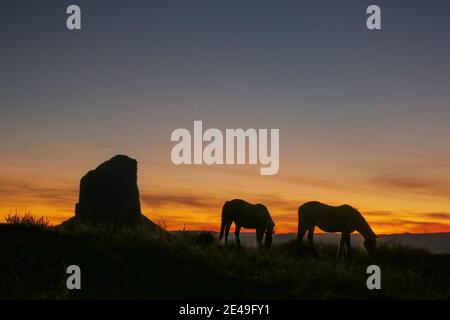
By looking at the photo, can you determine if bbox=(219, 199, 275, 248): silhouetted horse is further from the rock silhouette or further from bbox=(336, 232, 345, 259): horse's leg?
the rock silhouette

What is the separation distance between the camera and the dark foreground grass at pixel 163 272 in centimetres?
1706

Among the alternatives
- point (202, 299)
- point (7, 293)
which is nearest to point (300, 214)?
point (202, 299)

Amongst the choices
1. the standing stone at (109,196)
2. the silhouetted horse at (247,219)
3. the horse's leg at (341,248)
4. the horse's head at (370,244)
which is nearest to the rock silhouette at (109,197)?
the standing stone at (109,196)

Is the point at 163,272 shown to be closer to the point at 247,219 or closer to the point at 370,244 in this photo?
the point at 247,219

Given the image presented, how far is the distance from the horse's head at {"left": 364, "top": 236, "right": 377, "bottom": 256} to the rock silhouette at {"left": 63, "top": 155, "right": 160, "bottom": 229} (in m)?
10.9

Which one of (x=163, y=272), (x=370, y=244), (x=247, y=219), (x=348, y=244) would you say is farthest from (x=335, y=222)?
(x=163, y=272)

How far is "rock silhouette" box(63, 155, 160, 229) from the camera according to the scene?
28.5 meters

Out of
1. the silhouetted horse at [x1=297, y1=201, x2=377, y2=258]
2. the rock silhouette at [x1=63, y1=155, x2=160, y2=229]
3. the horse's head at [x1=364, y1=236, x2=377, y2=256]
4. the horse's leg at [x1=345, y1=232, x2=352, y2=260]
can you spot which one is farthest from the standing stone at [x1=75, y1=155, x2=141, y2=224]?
the horse's head at [x1=364, y1=236, x2=377, y2=256]

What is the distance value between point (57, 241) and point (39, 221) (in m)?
3.35

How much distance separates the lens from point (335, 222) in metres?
27.7

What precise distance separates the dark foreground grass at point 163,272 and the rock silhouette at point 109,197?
15.5 ft

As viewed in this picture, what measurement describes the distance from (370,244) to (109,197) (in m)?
12.3

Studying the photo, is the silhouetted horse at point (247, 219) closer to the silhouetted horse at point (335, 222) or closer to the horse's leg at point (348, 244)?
the silhouetted horse at point (335, 222)
